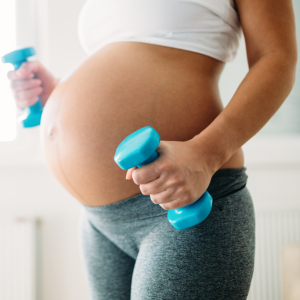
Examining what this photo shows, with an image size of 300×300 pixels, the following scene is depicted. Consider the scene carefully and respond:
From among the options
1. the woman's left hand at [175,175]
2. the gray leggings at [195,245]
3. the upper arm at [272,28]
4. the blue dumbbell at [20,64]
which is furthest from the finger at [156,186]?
the blue dumbbell at [20,64]

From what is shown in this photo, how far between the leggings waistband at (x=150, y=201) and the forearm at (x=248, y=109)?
0.07 meters

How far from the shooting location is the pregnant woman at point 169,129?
407 mm

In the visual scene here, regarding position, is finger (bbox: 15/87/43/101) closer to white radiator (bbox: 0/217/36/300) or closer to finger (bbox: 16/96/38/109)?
finger (bbox: 16/96/38/109)

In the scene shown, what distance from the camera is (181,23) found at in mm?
518

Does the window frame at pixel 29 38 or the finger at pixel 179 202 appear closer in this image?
the finger at pixel 179 202

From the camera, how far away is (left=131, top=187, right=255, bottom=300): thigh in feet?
1.36

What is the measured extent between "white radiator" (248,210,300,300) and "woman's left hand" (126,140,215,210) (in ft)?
4.62

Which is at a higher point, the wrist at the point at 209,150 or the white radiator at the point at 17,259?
the wrist at the point at 209,150

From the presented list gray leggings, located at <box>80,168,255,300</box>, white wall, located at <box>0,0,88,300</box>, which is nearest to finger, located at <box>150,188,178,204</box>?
gray leggings, located at <box>80,168,255,300</box>

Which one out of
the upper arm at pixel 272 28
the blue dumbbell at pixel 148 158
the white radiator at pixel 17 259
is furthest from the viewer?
the white radiator at pixel 17 259

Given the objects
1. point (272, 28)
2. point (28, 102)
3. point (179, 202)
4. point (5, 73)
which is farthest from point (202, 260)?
point (5, 73)

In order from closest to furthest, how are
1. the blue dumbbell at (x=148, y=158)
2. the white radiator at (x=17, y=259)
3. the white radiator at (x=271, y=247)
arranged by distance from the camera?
1. the blue dumbbell at (x=148, y=158)
2. the white radiator at (x=17, y=259)
3. the white radiator at (x=271, y=247)

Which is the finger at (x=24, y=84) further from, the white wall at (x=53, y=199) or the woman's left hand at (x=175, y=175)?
the white wall at (x=53, y=199)

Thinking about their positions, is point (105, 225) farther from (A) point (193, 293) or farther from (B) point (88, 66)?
(B) point (88, 66)
